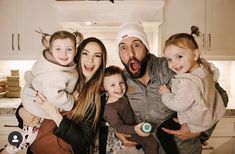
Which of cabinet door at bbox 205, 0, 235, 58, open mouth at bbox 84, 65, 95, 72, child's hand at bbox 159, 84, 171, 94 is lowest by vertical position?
child's hand at bbox 159, 84, 171, 94

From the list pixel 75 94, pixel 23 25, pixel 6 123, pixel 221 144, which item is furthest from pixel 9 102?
pixel 221 144

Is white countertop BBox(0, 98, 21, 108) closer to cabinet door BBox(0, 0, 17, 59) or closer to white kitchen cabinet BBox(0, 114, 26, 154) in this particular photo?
white kitchen cabinet BBox(0, 114, 26, 154)

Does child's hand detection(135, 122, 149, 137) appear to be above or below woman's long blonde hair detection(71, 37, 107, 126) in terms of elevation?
below

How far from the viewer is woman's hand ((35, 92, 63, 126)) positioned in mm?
1097

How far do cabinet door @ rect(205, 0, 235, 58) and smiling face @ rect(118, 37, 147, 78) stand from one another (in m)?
1.10

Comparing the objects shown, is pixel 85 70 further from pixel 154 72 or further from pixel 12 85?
pixel 12 85

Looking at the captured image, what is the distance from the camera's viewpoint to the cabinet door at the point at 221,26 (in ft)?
6.70

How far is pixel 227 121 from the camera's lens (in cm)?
192

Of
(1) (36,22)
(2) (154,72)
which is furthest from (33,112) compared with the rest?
(1) (36,22)

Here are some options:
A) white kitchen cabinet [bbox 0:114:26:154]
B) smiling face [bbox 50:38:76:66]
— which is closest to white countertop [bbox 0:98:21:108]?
white kitchen cabinet [bbox 0:114:26:154]

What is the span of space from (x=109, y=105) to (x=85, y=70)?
17cm

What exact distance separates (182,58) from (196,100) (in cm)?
17

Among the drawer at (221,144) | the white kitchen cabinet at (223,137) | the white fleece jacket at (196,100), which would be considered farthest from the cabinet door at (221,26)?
the white fleece jacket at (196,100)

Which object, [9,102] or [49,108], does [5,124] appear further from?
[49,108]
